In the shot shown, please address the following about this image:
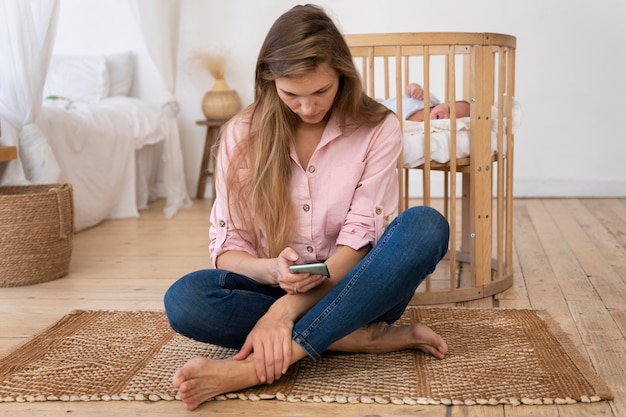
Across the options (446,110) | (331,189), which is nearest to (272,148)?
(331,189)

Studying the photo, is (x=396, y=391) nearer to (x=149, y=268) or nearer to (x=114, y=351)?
(x=114, y=351)

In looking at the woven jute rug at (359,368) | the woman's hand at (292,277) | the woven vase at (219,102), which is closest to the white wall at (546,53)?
the woven vase at (219,102)

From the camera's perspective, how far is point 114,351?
1769 millimetres

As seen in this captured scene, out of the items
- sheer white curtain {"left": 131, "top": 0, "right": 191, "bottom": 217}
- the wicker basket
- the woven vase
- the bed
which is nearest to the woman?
the wicker basket

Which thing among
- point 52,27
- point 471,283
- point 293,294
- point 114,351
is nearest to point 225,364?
point 293,294

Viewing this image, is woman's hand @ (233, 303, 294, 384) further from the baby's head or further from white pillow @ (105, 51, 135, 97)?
white pillow @ (105, 51, 135, 97)

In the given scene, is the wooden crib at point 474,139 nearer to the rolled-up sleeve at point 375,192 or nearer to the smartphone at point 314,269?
the rolled-up sleeve at point 375,192

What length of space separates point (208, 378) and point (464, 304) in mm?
965

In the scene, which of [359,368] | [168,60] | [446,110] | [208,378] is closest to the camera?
[208,378]

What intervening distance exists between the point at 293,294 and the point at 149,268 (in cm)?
129

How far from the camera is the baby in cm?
238

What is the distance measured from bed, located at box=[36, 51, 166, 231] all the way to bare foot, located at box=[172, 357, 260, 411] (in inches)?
83.0

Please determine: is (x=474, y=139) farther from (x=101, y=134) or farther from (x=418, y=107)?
(x=101, y=134)

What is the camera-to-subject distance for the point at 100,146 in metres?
3.73
